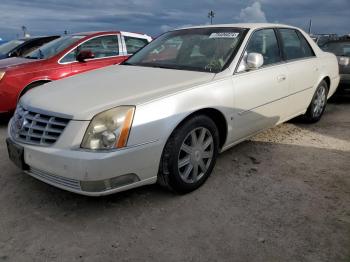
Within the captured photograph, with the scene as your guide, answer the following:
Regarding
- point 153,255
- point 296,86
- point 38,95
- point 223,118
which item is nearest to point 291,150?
point 296,86

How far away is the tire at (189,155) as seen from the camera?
2955 millimetres

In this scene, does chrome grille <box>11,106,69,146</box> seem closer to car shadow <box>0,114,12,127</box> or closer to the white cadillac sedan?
the white cadillac sedan

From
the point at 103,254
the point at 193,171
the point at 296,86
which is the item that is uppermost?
the point at 296,86

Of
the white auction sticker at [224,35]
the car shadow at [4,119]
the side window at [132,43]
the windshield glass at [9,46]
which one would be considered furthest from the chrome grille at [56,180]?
the windshield glass at [9,46]

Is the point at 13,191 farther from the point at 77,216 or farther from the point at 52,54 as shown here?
the point at 52,54

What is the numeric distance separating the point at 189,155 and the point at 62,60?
12.7 feet

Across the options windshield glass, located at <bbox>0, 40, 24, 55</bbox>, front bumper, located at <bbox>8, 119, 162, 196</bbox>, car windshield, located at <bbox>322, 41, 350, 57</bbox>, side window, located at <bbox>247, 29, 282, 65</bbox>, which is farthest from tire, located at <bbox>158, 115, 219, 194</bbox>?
windshield glass, located at <bbox>0, 40, 24, 55</bbox>

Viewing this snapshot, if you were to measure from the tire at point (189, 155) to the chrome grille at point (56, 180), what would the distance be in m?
0.70

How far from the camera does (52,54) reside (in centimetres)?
627

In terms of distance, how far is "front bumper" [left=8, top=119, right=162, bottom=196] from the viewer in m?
2.59

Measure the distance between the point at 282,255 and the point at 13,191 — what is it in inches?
96.8

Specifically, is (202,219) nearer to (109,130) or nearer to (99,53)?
(109,130)

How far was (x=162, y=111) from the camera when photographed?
2834mm

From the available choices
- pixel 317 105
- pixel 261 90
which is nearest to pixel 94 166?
pixel 261 90
